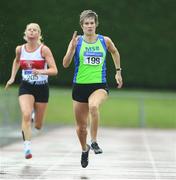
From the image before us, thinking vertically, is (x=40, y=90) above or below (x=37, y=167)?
above

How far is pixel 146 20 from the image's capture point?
17875 mm

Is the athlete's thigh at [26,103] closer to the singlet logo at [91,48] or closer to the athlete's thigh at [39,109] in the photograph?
the athlete's thigh at [39,109]

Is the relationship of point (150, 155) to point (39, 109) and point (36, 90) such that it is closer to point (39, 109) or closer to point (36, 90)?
point (39, 109)

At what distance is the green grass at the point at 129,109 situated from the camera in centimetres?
2295

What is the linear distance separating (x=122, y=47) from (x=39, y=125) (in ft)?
19.5

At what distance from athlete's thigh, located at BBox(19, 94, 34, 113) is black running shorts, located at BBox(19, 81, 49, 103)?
58 mm

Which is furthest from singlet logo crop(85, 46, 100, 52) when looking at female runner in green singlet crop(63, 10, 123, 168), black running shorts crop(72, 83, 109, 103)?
black running shorts crop(72, 83, 109, 103)

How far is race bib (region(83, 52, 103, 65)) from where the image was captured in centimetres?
1021

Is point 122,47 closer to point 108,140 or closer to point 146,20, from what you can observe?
point 146,20

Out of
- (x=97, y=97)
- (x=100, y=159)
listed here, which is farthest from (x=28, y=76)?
(x=100, y=159)

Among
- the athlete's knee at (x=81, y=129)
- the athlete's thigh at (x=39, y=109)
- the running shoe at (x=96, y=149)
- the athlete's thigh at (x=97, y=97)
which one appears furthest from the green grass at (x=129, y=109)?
the running shoe at (x=96, y=149)

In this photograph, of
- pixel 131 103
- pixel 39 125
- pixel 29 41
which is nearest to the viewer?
pixel 29 41

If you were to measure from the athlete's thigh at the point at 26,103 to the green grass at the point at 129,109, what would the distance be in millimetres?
10534

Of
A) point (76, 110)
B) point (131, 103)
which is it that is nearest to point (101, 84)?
point (76, 110)
